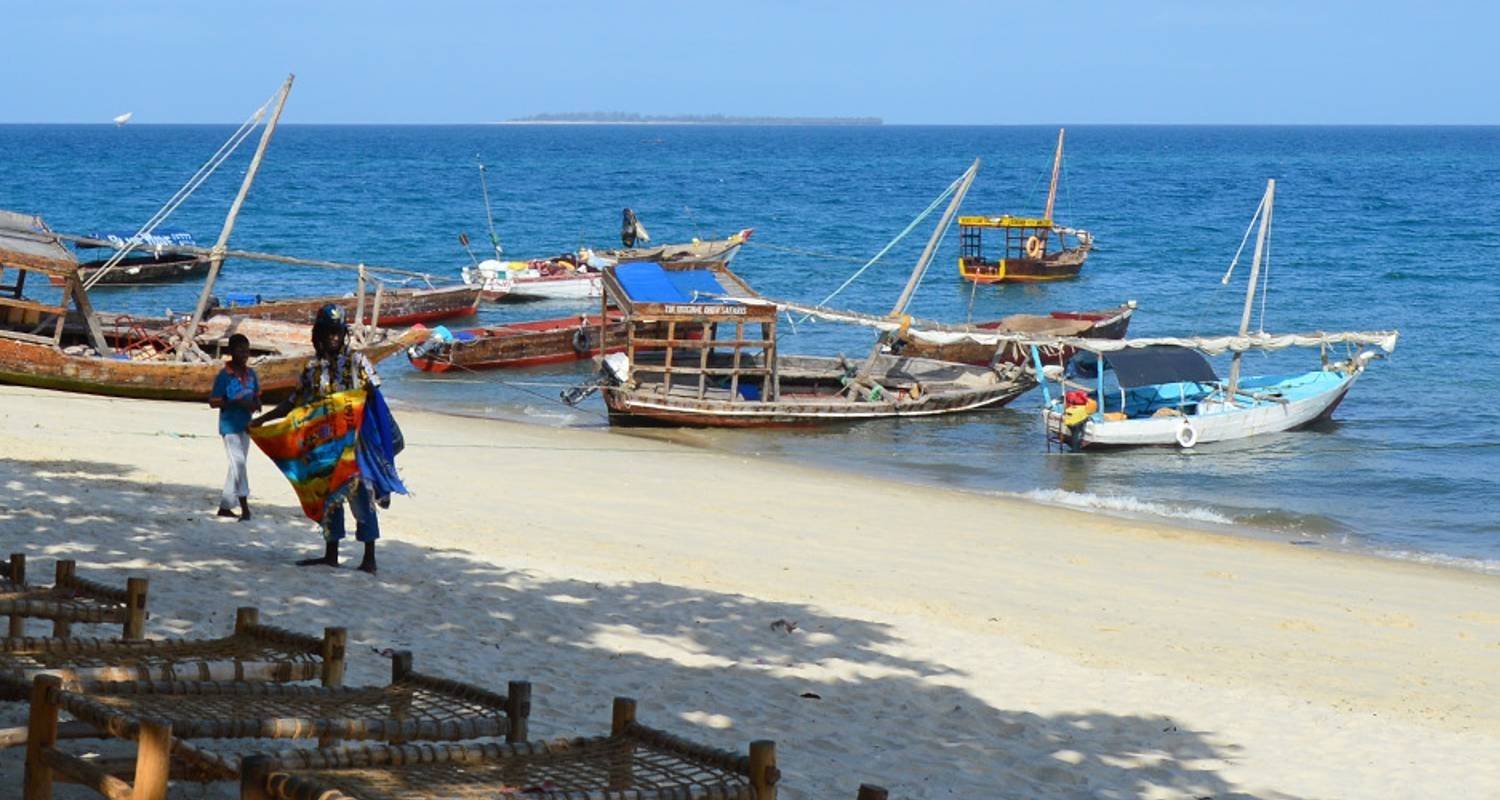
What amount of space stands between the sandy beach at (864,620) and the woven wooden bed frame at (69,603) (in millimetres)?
457

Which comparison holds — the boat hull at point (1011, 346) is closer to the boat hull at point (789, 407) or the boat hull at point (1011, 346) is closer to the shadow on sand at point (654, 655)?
the boat hull at point (789, 407)

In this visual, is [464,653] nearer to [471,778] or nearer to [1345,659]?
[471,778]

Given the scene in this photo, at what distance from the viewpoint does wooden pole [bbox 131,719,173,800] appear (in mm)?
4512

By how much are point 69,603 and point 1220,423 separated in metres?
20.1

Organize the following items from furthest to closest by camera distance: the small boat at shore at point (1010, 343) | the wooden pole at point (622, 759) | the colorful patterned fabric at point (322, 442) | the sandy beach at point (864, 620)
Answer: the small boat at shore at point (1010, 343) → the colorful patterned fabric at point (322, 442) → the sandy beach at point (864, 620) → the wooden pole at point (622, 759)

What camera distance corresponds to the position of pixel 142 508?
39.4 ft

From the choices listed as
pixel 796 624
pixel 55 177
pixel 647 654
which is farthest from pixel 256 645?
pixel 55 177

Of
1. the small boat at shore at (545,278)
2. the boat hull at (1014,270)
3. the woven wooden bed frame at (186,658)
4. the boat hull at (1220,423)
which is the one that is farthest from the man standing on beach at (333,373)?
the boat hull at (1014,270)

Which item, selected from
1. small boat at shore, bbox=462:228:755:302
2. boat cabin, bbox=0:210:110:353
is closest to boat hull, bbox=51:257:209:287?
small boat at shore, bbox=462:228:755:302

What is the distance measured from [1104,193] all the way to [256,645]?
93354 millimetres

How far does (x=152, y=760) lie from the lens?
4.52 meters

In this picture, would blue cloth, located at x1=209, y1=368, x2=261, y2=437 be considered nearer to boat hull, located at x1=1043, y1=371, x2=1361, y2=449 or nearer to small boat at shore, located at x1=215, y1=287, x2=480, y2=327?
boat hull, located at x1=1043, y1=371, x2=1361, y2=449

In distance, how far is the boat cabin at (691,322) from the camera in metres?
24.0

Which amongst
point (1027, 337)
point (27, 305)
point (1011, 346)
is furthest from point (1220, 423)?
point (27, 305)
